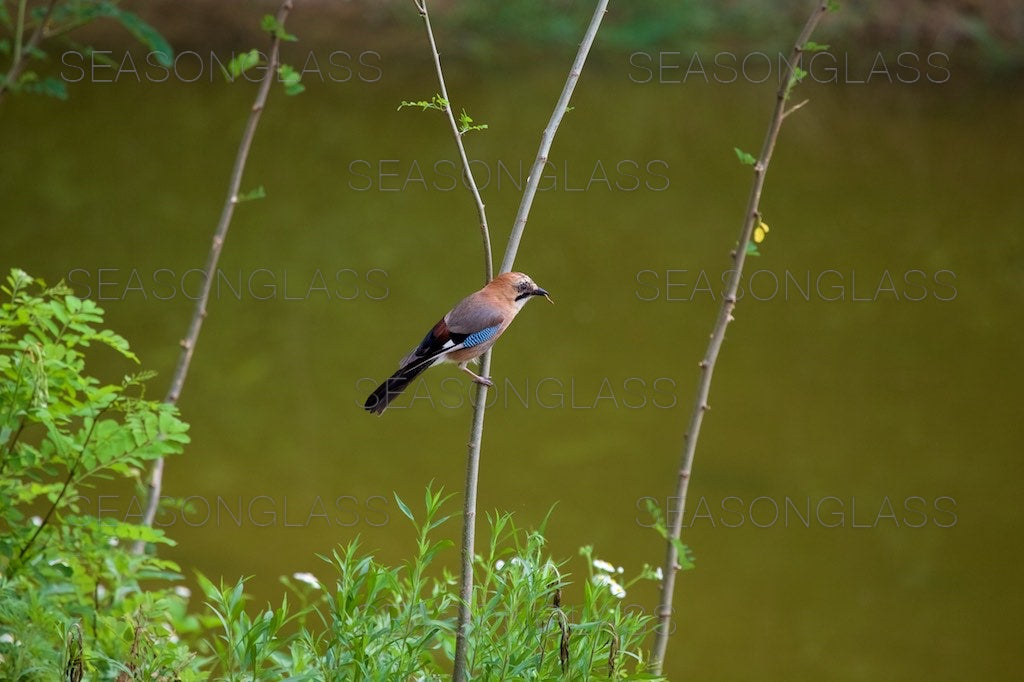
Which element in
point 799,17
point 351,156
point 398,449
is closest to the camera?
point 398,449

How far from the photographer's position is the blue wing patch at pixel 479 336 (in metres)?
1.97

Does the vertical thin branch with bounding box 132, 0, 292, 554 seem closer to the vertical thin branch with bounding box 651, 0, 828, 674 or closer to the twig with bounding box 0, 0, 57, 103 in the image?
the twig with bounding box 0, 0, 57, 103

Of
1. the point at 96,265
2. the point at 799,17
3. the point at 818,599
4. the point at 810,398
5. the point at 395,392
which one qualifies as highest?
the point at 799,17

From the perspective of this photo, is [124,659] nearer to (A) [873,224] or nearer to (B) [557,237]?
(B) [557,237]

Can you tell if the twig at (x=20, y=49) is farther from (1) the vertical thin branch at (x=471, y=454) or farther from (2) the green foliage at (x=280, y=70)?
(1) the vertical thin branch at (x=471, y=454)

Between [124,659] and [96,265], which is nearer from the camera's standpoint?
[124,659]

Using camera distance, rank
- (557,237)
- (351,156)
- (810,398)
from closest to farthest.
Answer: (810,398)
(557,237)
(351,156)

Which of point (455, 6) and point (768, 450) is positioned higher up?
point (455, 6)

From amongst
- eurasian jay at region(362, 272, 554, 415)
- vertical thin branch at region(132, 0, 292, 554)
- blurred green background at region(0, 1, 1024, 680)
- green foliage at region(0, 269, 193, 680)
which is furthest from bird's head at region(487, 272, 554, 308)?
blurred green background at region(0, 1, 1024, 680)

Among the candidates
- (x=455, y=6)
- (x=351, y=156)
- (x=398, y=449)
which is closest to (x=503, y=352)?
(x=398, y=449)

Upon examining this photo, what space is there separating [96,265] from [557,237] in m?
2.81

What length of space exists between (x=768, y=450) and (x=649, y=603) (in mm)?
1360

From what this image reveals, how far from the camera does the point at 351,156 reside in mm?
8203

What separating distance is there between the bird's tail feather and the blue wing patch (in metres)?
0.08
